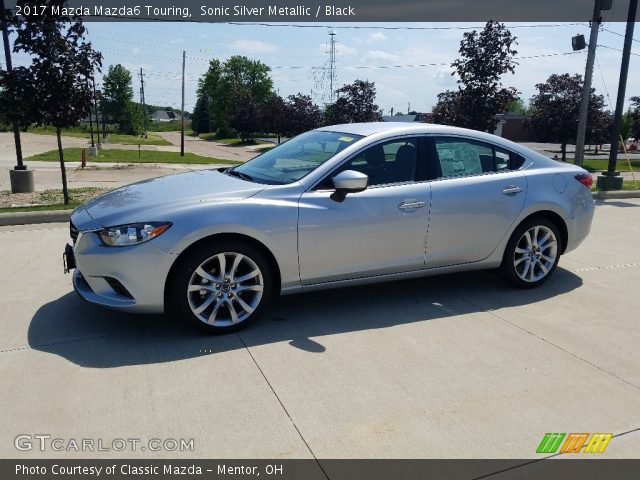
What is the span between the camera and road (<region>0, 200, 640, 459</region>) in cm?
285

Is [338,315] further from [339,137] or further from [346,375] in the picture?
[339,137]

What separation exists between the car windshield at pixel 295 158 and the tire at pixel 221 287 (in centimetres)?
77

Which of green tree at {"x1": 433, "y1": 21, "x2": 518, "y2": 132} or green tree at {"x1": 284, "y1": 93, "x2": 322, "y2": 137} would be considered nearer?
green tree at {"x1": 433, "y1": 21, "x2": 518, "y2": 132}

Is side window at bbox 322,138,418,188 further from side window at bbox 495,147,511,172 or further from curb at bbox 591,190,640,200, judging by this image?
curb at bbox 591,190,640,200

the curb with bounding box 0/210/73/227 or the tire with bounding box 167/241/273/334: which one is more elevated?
the tire with bounding box 167/241/273/334

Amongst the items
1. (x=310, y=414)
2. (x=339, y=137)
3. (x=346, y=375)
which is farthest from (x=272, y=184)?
(x=310, y=414)

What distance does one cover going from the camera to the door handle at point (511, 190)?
4.94 metres

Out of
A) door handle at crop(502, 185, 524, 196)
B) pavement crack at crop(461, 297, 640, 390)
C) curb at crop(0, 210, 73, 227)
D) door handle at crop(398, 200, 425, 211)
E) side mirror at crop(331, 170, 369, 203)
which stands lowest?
pavement crack at crop(461, 297, 640, 390)

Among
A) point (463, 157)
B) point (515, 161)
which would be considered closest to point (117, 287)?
point (463, 157)

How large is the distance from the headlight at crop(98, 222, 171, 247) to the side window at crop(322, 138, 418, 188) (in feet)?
4.83

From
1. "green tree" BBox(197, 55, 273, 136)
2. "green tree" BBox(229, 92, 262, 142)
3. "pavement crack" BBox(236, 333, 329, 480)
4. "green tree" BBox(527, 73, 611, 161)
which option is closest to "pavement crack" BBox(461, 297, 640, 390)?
"pavement crack" BBox(236, 333, 329, 480)

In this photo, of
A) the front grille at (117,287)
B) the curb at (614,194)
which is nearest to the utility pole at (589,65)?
the curb at (614,194)

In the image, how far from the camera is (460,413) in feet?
10.2

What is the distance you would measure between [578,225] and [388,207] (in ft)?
7.47
